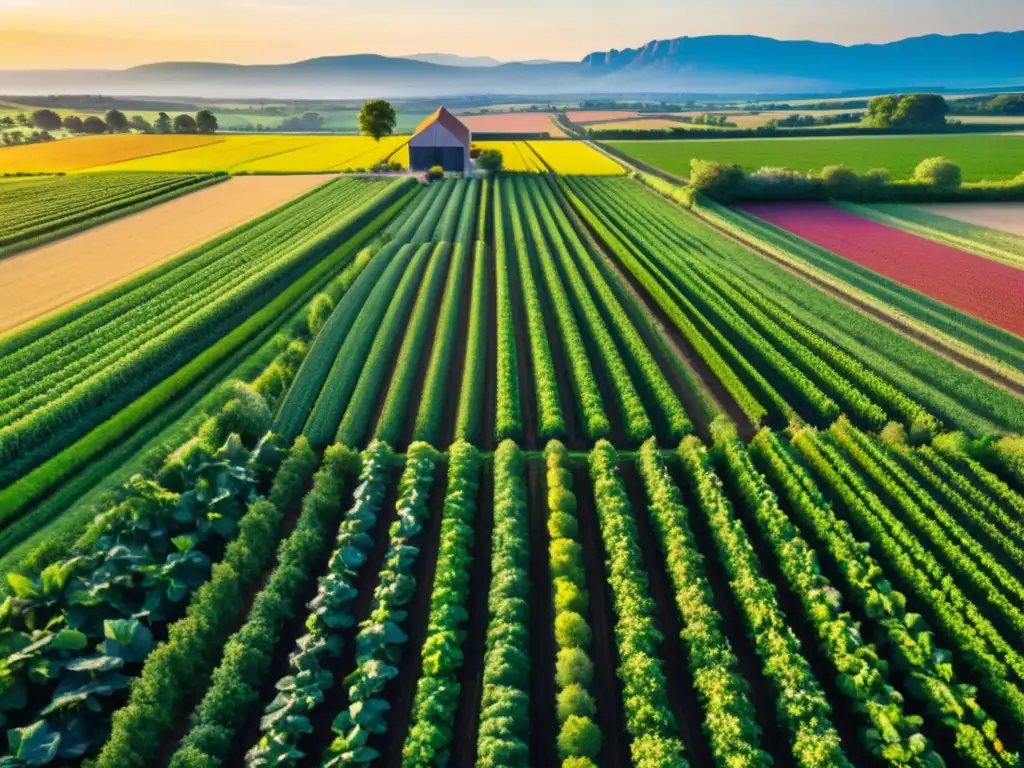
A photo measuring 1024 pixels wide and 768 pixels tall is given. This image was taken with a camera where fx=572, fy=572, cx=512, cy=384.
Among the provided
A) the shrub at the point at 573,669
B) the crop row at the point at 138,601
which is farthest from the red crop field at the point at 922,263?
the crop row at the point at 138,601

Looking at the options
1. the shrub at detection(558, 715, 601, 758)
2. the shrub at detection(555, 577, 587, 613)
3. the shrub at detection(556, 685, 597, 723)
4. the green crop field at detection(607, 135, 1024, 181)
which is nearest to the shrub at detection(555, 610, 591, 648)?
the shrub at detection(555, 577, 587, 613)

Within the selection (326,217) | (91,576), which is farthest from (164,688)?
(326,217)

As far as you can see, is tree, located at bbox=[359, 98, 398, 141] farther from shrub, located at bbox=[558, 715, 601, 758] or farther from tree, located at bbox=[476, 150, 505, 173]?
shrub, located at bbox=[558, 715, 601, 758]

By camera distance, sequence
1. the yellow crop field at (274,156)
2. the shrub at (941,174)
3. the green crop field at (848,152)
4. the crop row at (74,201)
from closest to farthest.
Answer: the crop row at (74,201) < the shrub at (941,174) < the green crop field at (848,152) < the yellow crop field at (274,156)

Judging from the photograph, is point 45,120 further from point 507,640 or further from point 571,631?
point 571,631

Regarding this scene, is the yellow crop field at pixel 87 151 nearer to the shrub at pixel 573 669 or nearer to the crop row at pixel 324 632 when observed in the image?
the crop row at pixel 324 632

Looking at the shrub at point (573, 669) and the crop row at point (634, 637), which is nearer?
the crop row at point (634, 637)

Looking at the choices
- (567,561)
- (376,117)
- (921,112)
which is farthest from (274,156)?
(921,112)
